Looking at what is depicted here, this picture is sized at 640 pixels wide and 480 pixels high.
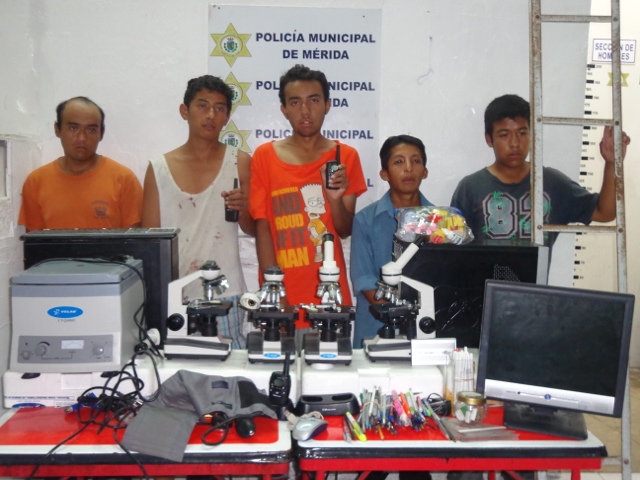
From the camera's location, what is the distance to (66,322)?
191 centimetres

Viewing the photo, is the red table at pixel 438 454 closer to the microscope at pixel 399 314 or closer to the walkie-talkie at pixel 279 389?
the walkie-talkie at pixel 279 389

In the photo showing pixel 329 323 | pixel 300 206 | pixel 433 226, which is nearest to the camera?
pixel 329 323

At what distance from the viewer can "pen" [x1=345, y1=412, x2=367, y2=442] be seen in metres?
1.78

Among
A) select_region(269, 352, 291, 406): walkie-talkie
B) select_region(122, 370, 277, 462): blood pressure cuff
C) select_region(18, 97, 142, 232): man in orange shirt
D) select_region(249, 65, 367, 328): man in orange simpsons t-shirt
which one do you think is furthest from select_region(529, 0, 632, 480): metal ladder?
select_region(18, 97, 142, 232): man in orange shirt

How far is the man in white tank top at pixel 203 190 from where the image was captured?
127 inches

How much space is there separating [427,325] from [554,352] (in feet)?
1.39

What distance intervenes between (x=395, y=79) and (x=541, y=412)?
1986 millimetres

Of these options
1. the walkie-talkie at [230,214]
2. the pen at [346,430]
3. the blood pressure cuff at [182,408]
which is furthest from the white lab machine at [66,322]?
the walkie-talkie at [230,214]

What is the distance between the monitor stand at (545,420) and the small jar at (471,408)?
9 centimetres

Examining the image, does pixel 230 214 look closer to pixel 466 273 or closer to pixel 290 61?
pixel 290 61

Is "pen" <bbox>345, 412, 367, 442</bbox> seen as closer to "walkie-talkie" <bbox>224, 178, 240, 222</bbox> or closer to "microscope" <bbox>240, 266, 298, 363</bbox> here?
"microscope" <bbox>240, 266, 298, 363</bbox>

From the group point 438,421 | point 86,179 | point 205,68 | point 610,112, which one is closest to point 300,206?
point 205,68

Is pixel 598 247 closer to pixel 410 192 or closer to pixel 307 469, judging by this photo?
pixel 410 192

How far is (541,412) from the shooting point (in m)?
1.95
